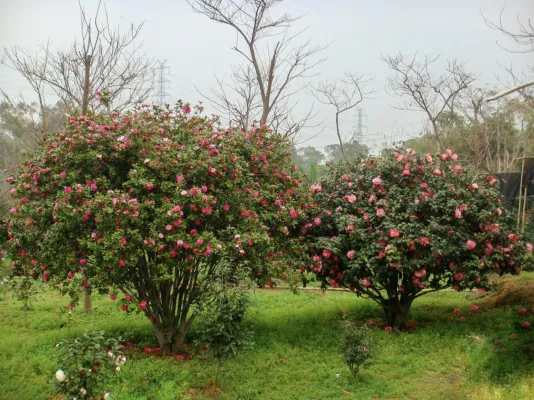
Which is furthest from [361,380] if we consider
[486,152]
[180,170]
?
Answer: [486,152]

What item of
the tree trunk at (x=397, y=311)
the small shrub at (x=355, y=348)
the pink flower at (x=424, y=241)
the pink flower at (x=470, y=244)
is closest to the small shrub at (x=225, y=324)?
the small shrub at (x=355, y=348)

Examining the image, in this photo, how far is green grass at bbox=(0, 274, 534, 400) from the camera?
512 cm

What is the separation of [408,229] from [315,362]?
1.98 meters

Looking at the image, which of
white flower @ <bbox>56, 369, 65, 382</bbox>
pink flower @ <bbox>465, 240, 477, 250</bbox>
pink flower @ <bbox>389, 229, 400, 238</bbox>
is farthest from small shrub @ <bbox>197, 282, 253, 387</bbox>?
pink flower @ <bbox>465, 240, 477, 250</bbox>

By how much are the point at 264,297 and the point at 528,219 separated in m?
4.92

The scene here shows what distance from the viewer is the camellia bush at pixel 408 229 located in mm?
6352

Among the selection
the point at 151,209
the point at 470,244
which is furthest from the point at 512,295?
the point at 151,209

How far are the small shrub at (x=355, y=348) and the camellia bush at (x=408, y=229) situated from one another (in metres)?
1.13

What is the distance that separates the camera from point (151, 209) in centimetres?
556

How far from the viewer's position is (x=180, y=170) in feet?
18.3

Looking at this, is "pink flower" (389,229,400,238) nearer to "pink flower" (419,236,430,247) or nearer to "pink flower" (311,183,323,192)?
"pink flower" (419,236,430,247)

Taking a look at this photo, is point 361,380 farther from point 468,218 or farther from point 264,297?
point 264,297

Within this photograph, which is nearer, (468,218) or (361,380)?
(361,380)

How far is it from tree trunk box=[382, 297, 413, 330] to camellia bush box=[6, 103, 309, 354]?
1.83 meters
